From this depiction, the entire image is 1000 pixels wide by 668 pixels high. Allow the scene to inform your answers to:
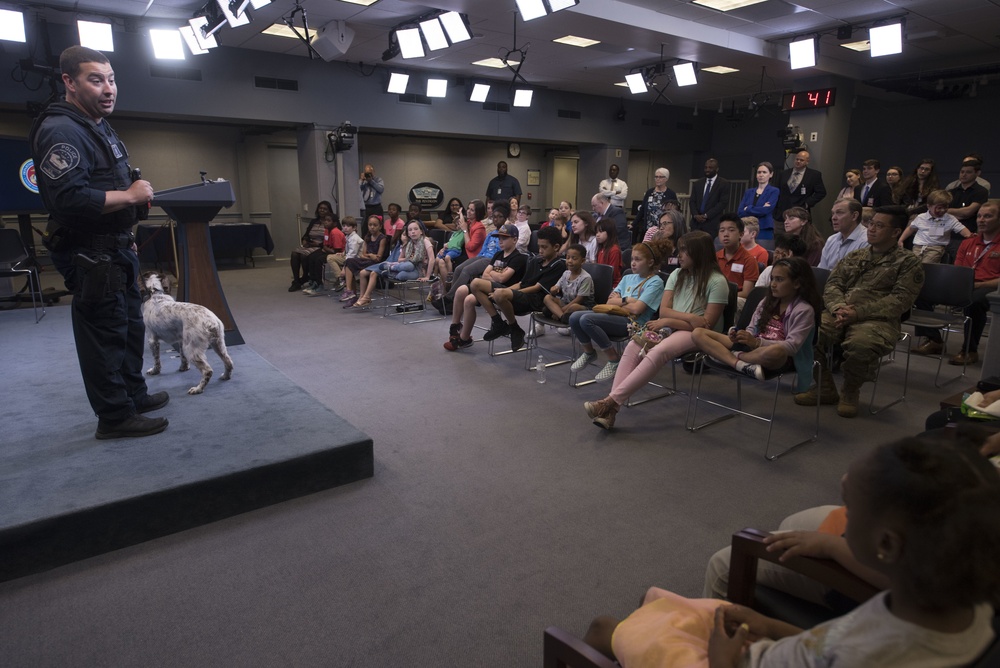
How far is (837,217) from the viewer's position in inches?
175

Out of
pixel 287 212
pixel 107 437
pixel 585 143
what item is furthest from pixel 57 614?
pixel 585 143

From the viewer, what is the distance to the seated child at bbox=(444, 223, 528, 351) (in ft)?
16.7

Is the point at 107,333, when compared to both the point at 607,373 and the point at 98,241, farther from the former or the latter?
the point at 607,373

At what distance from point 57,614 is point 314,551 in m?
0.79

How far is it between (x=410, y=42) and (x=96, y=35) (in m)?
3.49

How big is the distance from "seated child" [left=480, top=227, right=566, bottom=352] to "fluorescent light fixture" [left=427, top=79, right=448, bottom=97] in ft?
19.3

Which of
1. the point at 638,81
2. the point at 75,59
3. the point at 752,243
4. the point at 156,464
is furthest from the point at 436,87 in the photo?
the point at 156,464

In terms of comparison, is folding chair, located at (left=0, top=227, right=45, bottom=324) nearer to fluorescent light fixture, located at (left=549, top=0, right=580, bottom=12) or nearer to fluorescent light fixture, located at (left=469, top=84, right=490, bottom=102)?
fluorescent light fixture, located at (left=549, top=0, right=580, bottom=12)

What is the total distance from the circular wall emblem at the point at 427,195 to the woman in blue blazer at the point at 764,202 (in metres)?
7.06

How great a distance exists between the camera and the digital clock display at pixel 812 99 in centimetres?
900

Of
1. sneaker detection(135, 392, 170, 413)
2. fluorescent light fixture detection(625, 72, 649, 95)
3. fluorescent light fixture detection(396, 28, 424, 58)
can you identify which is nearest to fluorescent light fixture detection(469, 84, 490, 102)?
fluorescent light fixture detection(625, 72, 649, 95)

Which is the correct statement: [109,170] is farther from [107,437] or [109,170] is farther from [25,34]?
[25,34]

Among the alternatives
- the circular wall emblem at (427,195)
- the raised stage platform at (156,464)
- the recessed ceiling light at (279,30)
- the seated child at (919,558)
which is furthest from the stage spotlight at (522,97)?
the seated child at (919,558)

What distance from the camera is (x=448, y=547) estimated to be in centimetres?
230
